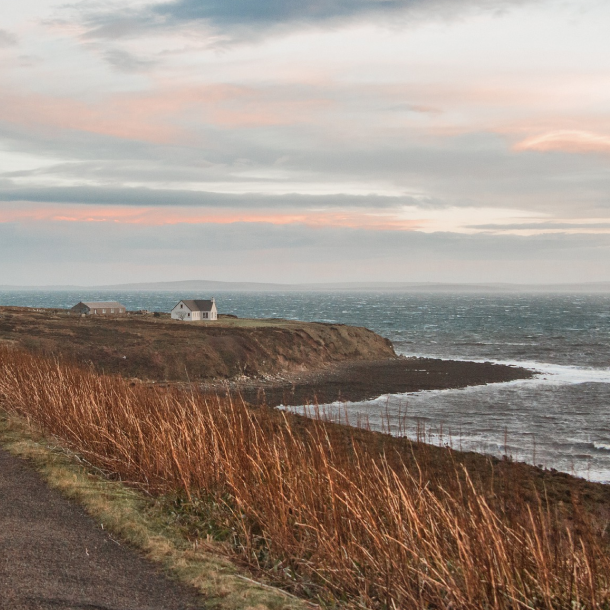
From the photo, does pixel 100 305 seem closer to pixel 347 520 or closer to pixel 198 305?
pixel 198 305

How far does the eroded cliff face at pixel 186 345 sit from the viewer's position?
44.6m

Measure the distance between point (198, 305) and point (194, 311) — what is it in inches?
48.1

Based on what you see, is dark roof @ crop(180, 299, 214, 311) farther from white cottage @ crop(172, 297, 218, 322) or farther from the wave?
the wave

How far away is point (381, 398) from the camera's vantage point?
42.2m

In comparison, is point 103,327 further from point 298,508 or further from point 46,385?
point 298,508

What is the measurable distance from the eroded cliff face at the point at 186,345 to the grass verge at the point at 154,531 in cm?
2587

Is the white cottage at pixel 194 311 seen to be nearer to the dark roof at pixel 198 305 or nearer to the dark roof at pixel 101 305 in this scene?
the dark roof at pixel 198 305

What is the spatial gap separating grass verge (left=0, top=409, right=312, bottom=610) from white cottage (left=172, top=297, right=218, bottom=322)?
2220 inches

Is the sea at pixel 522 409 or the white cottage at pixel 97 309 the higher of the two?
the white cottage at pixel 97 309

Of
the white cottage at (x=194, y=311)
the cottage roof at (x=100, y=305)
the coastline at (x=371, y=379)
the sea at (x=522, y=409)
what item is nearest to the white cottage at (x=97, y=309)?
the cottage roof at (x=100, y=305)

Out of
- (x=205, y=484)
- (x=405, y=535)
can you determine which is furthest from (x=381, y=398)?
(x=405, y=535)

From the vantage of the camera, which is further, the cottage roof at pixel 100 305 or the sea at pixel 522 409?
the cottage roof at pixel 100 305

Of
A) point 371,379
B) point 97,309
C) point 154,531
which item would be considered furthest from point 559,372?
point 154,531

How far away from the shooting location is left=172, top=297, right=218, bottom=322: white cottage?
2771 inches
